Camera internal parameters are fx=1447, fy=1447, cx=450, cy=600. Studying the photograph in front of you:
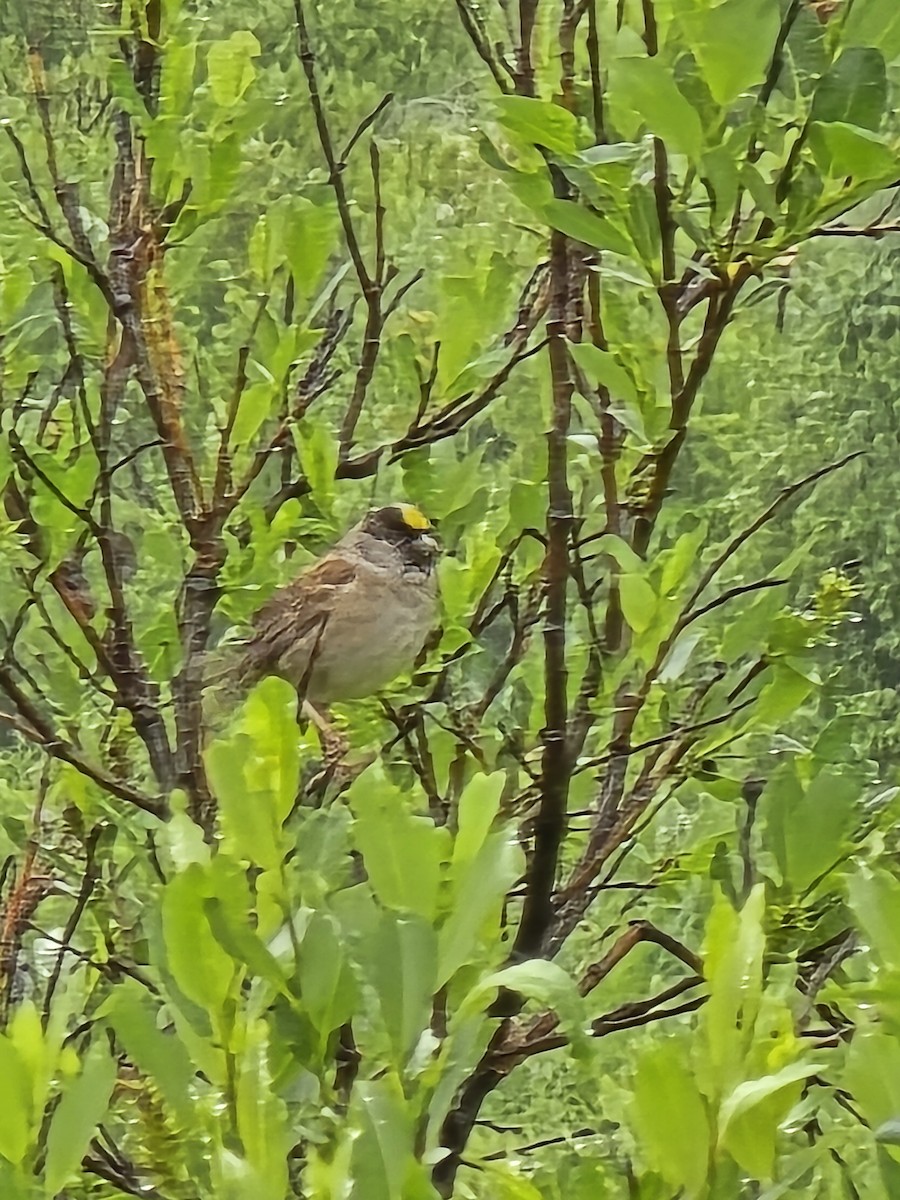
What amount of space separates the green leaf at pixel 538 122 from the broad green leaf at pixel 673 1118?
24 centimetres

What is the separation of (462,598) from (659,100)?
250 mm

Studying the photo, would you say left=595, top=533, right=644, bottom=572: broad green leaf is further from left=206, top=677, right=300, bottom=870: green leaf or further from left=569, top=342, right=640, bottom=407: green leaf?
left=206, top=677, right=300, bottom=870: green leaf

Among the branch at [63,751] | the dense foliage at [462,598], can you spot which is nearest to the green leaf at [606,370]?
the dense foliage at [462,598]

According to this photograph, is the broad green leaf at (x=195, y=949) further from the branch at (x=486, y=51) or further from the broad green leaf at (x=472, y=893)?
the branch at (x=486, y=51)

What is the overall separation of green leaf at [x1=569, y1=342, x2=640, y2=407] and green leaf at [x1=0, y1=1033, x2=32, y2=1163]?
10.2 inches

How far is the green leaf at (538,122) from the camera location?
15.3 inches

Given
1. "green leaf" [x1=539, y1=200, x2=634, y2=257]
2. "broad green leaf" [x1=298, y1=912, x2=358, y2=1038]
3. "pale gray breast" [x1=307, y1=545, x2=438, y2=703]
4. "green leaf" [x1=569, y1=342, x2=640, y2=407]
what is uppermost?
"green leaf" [x1=539, y1=200, x2=634, y2=257]

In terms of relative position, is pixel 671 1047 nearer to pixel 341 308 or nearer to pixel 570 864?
pixel 570 864

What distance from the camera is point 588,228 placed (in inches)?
15.1

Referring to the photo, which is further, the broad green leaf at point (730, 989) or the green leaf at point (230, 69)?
the green leaf at point (230, 69)

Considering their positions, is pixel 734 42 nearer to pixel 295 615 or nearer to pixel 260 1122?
pixel 260 1122

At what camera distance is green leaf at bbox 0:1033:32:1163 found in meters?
0.32

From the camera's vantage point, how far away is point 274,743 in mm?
328

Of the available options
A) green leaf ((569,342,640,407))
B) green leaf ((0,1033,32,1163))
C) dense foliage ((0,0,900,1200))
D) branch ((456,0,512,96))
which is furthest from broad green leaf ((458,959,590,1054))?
branch ((456,0,512,96))
